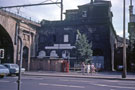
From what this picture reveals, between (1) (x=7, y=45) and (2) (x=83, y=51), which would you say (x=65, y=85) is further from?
(1) (x=7, y=45)

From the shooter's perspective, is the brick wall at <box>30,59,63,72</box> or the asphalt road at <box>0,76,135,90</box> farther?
the brick wall at <box>30,59,63,72</box>

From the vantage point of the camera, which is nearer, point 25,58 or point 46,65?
point 46,65

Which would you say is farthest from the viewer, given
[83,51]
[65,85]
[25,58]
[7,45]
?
[25,58]

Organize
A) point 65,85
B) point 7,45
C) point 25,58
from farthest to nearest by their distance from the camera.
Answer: point 25,58 < point 7,45 < point 65,85

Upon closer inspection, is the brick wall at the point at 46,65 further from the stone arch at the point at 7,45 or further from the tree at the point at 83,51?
the stone arch at the point at 7,45

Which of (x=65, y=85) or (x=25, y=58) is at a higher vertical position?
(x=25, y=58)

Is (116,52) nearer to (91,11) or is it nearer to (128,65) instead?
(128,65)

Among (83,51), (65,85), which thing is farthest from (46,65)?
(65,85)

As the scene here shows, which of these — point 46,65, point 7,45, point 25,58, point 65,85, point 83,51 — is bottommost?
point 65,85

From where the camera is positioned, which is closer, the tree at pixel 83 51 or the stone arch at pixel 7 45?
the tree at pixel 83 51

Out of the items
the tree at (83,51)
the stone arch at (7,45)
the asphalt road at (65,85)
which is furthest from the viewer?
the stone arch at (7,45)

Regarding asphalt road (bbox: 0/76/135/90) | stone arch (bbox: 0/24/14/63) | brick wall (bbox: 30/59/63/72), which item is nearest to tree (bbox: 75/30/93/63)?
brick wall (bbox: 30/59/63/72)

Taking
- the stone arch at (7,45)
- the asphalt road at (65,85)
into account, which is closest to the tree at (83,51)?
the stone arch at (7,45)

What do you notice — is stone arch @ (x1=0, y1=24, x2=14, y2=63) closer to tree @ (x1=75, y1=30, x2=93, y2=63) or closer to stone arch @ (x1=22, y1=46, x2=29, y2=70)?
stone arch @ (x1=22, y1=46, x2=29, y2=70)
